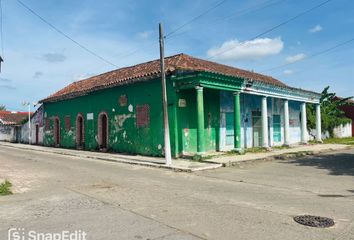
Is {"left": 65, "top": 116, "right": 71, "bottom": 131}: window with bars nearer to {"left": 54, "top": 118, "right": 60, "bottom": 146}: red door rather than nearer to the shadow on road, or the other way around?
{"left": 54, "top": 118, "right": 60, "bottom": 146}: red door

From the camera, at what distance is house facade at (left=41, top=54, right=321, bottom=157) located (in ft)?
56.9

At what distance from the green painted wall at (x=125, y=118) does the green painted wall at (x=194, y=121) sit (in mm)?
535

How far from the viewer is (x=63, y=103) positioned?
2711 centimetres

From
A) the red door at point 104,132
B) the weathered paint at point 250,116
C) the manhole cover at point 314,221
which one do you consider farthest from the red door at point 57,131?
the manhole cover at point 314,221

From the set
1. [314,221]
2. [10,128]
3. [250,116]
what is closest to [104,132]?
[250,116]

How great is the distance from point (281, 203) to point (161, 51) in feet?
30.0

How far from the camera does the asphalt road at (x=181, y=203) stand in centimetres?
559

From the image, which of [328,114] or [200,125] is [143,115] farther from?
[328,114]

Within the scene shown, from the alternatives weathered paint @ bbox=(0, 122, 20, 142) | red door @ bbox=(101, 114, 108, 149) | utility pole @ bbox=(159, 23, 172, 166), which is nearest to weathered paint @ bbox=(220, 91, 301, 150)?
utility pole @ bbox=(159, 23, 172, 166)

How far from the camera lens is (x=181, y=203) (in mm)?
7512

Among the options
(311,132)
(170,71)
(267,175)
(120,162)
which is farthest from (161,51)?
(311,132)

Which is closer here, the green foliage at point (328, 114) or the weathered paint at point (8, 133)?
the green foliage at point (328, 114)

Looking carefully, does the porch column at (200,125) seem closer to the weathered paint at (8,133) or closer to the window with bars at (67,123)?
the window with bars at (67,123)

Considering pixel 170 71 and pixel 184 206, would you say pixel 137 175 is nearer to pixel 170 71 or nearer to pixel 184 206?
pixel 184 206
